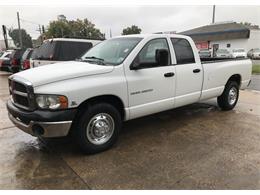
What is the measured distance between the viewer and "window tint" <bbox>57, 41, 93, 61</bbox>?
791 centimetres

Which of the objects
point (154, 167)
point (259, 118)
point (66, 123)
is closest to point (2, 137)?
point (66, 123)

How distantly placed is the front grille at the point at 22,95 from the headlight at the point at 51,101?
127 millimetres

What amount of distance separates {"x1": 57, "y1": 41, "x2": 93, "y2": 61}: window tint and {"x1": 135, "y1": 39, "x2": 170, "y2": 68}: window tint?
4031 millimetres

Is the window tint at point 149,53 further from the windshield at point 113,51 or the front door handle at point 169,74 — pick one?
the front door handle at point 169,74

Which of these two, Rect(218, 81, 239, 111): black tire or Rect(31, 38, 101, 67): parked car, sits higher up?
Rect(31, 38, 101, 67): parked car

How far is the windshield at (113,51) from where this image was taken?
3979 mm

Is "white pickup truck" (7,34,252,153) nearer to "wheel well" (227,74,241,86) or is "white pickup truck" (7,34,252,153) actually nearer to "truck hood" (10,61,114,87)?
"truck hood" (10,61,114,87)

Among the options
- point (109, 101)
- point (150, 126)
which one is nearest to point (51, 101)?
point (109, 101)

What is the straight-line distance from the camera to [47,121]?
3.15m

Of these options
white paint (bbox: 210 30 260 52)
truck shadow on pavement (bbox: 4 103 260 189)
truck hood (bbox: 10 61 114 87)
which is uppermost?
white paint (bbox: 210 30 260 52)

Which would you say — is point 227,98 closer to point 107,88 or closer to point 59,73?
point 107,88

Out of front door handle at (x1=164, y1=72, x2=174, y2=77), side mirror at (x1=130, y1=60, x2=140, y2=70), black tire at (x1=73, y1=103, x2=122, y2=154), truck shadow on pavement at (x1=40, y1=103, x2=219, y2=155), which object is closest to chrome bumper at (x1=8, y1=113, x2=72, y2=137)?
black tire at (x1=73, y1=103, x2=122, y2=154)

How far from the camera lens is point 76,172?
3164 mm

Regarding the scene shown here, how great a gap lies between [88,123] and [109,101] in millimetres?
520
